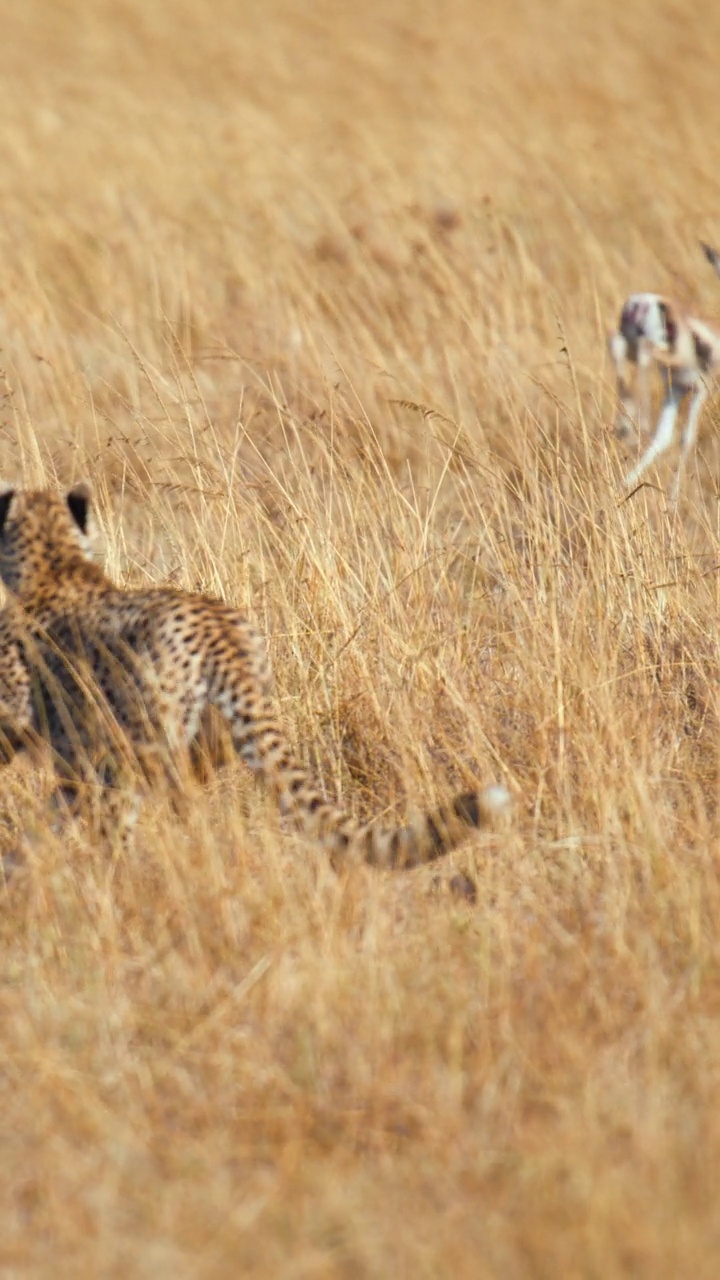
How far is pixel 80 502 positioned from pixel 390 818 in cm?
116

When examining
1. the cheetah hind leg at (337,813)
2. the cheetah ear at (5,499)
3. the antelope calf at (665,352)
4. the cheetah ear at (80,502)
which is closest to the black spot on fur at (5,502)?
the cheetah ear at (5,499)

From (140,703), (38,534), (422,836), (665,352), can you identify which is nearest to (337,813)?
(422,836)

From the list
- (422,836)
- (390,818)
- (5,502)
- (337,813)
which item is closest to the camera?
(422,836)

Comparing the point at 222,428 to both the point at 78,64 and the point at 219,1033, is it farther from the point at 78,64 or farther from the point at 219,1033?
the point at 78,64

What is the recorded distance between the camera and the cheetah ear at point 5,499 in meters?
4.71

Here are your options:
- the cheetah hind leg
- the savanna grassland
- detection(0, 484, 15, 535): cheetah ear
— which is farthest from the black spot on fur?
the cheetah hind leg

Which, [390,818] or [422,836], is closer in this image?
[422,836]

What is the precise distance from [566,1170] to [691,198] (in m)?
9.51

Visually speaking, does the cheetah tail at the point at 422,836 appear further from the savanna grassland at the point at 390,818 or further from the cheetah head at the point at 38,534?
the cheetah head at the point at 38,534

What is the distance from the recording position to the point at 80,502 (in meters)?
4.81

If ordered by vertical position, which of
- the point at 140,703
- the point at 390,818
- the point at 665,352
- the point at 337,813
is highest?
the point at 140,703

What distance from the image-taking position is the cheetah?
13.3 feet

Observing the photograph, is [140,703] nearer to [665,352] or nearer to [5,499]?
[5,499]

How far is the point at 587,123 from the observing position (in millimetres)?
13914
